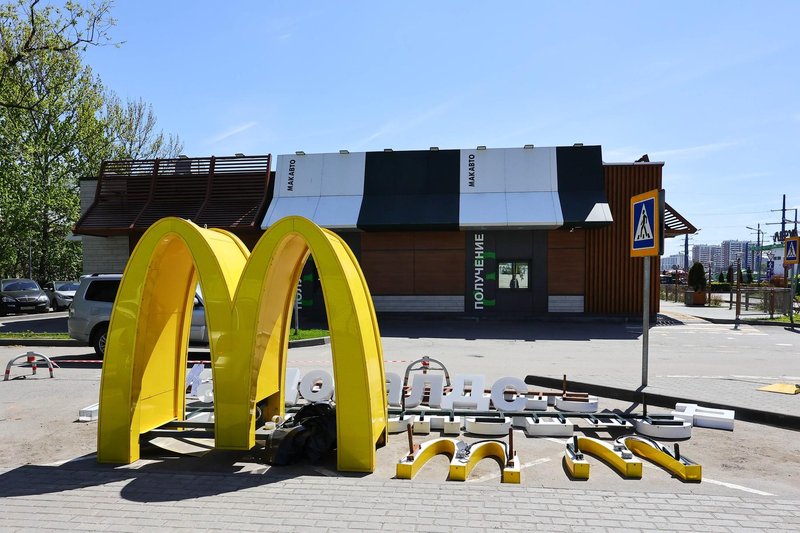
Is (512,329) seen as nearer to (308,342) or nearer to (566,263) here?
(566,263)

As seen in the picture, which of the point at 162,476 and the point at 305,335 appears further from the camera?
the point at 305,335

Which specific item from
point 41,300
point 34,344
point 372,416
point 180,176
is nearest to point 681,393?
point 372,416

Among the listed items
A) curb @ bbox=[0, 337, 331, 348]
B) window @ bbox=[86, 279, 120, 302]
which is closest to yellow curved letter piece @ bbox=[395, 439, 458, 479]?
curb @ bbox=[0, 337, 331, 348]

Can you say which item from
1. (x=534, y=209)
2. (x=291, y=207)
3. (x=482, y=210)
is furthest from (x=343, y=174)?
(x=534, y=209)

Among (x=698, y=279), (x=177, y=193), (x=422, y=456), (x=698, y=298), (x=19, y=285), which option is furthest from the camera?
(x=698, y=279)

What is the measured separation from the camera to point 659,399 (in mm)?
8477

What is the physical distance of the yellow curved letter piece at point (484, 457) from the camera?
533 centimetres

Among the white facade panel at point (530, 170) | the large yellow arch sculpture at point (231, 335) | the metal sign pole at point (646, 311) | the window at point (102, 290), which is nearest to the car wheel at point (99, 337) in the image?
the window at point (102, 290)

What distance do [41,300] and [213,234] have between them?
27308mm

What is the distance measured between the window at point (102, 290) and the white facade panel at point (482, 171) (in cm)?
1330

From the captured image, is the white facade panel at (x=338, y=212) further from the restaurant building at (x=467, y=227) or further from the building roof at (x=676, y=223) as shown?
the building roof at (x=676, y=223)

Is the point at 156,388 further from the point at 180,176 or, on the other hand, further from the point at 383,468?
the point at 180,176

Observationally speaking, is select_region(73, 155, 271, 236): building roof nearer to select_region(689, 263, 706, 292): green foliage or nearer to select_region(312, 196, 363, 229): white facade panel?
select_region(312, 196, 363, 229): white facade panel

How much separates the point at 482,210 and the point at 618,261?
19.4ft
